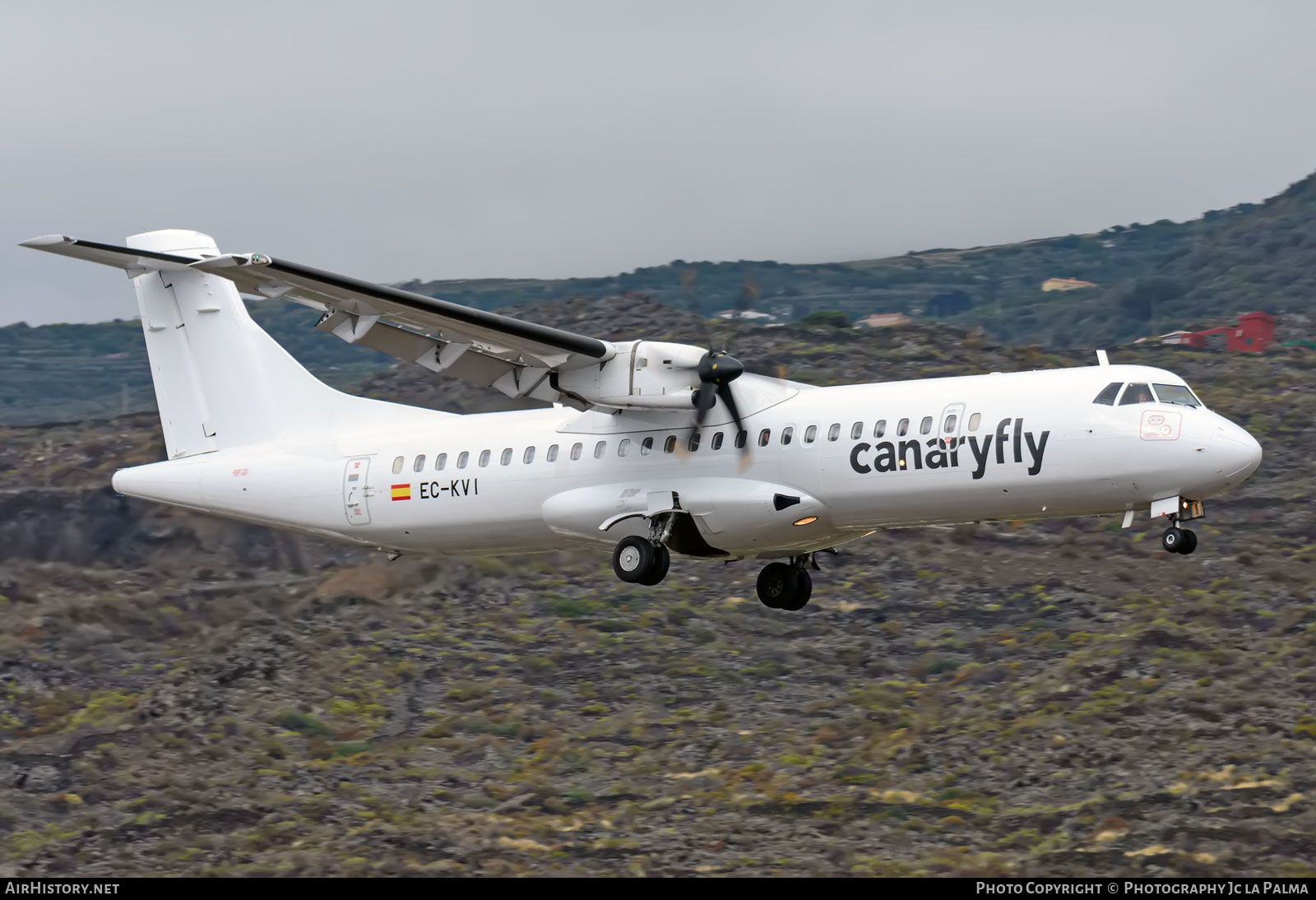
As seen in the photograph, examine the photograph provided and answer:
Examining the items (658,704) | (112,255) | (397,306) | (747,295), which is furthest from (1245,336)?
(112,255)

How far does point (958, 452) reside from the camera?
707 inches

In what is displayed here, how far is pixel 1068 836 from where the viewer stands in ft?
108

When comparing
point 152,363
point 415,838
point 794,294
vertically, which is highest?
point 794,294

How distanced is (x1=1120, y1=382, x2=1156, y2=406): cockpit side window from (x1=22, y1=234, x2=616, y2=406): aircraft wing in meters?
5.99

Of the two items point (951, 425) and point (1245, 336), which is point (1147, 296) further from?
point (951, 425)

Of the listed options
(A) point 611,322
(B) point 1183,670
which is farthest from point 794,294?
(B) point 1183,670

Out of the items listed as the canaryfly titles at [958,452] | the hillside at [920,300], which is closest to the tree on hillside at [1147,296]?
the hillside at [920,300]

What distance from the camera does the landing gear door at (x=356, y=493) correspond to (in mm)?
21516

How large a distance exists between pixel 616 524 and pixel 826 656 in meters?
23.4

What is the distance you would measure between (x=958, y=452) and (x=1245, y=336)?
4941 centimetres

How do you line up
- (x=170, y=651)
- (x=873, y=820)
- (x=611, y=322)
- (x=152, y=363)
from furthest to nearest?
(x=611, y=322) → (x=170, y=651) → (x=873, y=820) → (x=152, y=363)

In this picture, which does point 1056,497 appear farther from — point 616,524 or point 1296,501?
point 1296,501

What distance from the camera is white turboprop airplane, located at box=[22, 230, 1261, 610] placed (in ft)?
57.6

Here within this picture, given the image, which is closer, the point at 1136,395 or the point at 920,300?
the point at 1136,395
